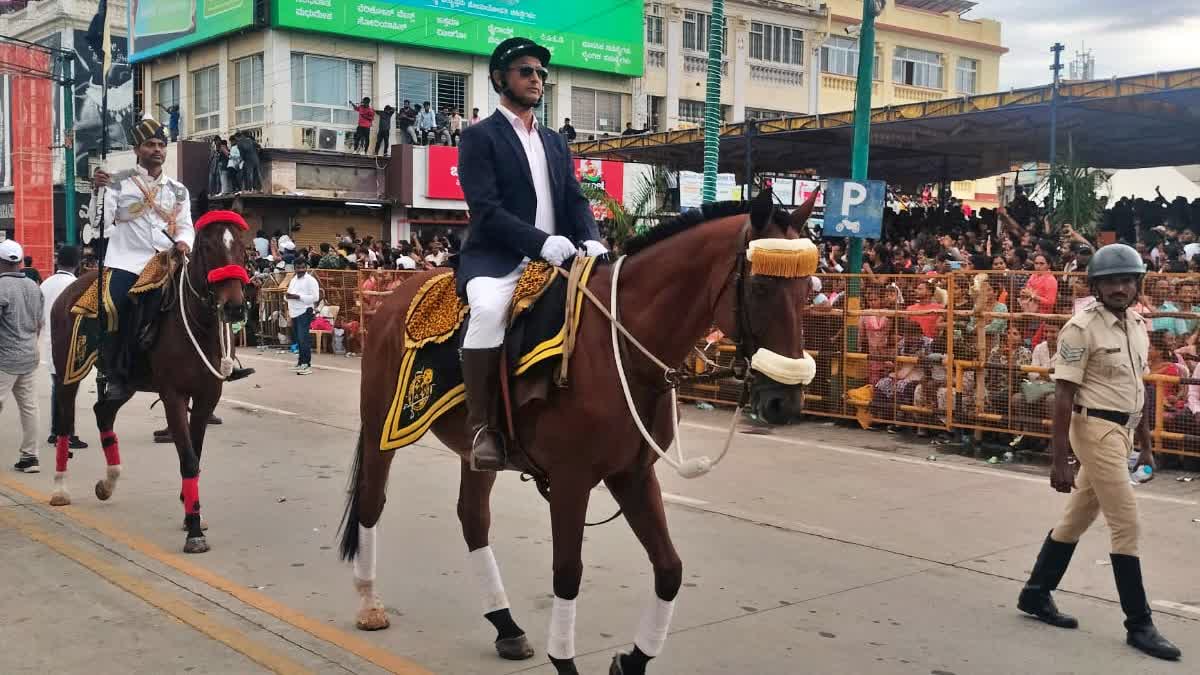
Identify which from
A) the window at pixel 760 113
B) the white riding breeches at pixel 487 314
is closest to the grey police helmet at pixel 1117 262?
the white riding breeches at pixel 487 314

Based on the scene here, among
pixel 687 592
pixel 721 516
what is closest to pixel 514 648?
pixel 687 592

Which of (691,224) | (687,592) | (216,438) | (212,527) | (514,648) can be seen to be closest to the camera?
(691,224)

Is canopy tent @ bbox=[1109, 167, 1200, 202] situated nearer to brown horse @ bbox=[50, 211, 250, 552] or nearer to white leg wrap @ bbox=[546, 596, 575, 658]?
brown horse @ bbox=[50, 211, 250, 552]

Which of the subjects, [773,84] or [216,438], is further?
[773,84]

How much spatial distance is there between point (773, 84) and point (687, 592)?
3777 cm

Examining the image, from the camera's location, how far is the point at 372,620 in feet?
17.5

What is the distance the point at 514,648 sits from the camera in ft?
16.3

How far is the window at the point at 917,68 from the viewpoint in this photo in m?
44.8

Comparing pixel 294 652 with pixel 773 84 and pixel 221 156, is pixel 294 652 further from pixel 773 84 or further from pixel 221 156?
pixel 773 84

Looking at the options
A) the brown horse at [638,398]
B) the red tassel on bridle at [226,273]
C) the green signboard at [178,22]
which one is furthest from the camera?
the green signboard at [178,22]

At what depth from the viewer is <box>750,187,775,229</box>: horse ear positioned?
3.92 metres

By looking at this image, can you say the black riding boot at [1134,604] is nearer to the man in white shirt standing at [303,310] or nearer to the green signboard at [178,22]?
the man in white shirt standing at [303,310]

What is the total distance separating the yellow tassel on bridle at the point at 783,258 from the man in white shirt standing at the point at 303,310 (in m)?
15.3

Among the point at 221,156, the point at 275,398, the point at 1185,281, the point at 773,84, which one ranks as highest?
the point at 773,84
